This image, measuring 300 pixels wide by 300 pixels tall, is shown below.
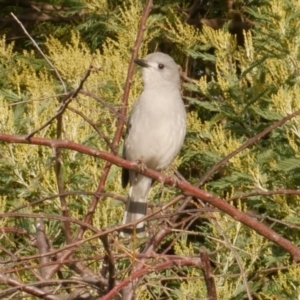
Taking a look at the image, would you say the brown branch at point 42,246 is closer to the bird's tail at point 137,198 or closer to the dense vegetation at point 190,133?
A: the dense vegetation at point 190,133

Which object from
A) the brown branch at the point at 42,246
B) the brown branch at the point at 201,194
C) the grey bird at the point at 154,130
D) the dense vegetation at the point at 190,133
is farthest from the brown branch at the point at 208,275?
the grey bird at the point at 154,130

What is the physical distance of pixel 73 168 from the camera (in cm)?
474

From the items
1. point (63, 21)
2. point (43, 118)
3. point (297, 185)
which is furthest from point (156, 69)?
point (63, 21)

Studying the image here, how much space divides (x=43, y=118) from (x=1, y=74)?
0.87m

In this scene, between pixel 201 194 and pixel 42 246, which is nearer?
pixel 201 194

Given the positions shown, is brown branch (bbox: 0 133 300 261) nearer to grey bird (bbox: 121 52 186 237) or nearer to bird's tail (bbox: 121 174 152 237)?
bird's tail (bbox: 121 174 152 237)

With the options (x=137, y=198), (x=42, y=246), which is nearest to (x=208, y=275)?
(x=42, y=246)

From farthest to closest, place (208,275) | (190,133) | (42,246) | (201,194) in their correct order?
(190,133) < (42,246) < (201,194) < (208,275)

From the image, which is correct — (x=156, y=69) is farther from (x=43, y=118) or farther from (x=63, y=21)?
(x=63, y=21)

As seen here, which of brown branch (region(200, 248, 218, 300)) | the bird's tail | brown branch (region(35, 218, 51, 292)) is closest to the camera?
brown branch (region(200, 248, 218, 300))

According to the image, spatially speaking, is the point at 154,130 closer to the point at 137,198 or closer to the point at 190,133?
the point at 137,198

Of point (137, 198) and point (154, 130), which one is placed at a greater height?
point (154, 130)

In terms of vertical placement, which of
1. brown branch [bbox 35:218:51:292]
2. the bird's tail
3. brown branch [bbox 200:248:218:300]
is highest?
brown branch [bbox 200:248:218:300]

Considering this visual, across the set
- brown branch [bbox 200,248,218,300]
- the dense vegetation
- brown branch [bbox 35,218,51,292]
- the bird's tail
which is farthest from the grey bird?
brown branch [bbox 200,248,218,300]
